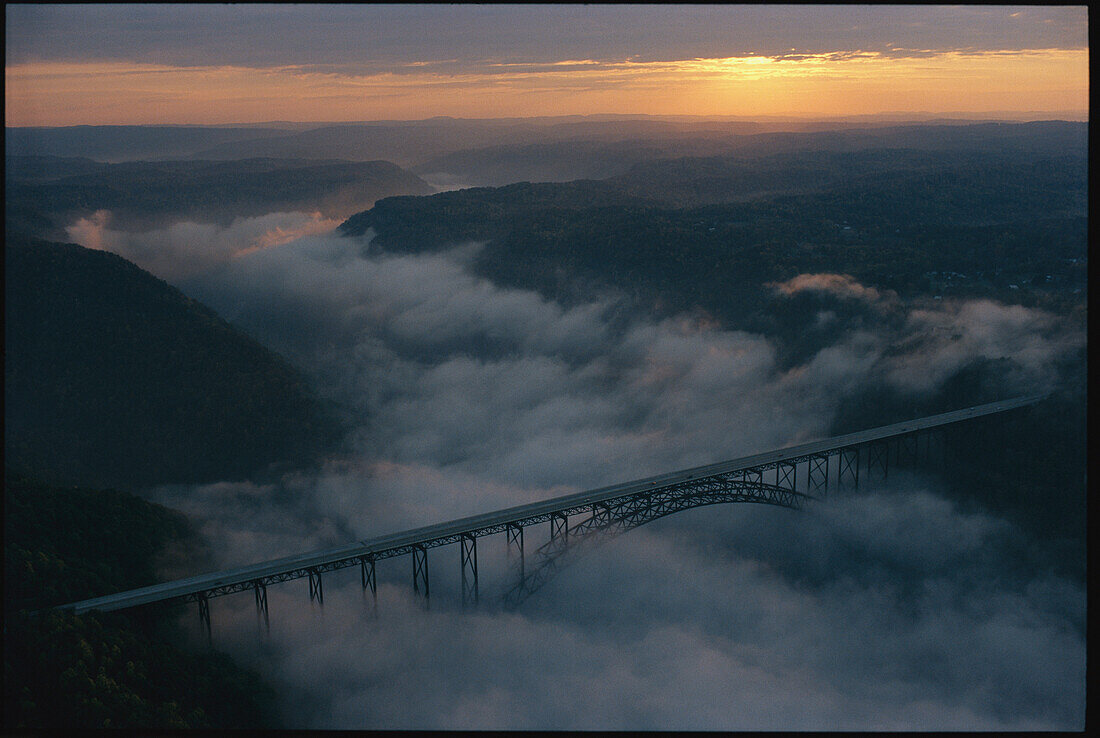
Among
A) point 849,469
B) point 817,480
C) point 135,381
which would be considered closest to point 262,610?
point 849,469

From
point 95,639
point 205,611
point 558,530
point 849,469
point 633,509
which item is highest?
point 95,639

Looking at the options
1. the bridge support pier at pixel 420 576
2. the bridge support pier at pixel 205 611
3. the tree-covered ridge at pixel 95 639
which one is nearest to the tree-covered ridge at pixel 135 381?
the tree-covered ridge at pixel 95 639

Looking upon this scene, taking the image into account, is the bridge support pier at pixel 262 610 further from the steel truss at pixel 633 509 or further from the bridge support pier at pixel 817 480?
the bridge support pier at pixel 817 480

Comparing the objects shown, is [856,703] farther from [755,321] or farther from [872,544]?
[755,321]

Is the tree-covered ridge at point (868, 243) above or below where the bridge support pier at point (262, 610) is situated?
above

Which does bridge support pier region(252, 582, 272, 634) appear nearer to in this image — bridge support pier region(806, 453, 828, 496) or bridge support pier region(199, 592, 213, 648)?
bridge support pier region(199, 592, 213, 648)

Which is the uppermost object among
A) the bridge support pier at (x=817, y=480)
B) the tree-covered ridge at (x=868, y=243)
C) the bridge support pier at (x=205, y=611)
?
the tree-covered ridge at (x=868, y=243)

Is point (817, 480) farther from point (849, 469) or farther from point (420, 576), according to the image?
point (420, 576)
